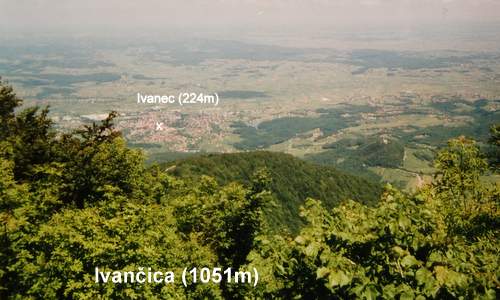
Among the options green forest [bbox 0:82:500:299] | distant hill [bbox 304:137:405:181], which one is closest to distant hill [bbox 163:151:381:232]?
distant hill [bbox 304:137:405:181]

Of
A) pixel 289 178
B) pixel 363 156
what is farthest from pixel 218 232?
pixel 363 156

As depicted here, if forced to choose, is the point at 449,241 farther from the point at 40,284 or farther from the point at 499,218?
the point at 499,218

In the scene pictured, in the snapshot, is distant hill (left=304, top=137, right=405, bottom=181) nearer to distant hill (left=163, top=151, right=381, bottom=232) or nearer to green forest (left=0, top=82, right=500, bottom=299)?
distant hill (left=163, top=151, right=381, bottom=232)

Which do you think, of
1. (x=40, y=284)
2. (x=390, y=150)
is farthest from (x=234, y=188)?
(x=390, y=150)

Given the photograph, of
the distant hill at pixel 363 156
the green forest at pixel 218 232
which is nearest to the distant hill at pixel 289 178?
the distant hill at pixel 363 156

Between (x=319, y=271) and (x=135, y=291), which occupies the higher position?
(x=319, y=271)
